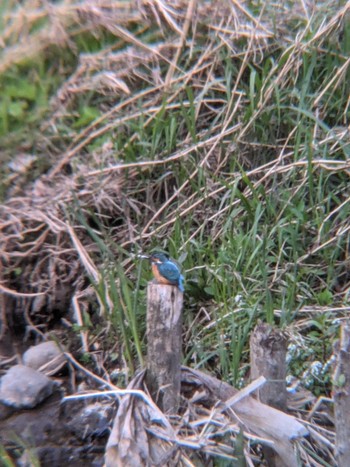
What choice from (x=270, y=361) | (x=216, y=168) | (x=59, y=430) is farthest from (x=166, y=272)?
(x=216, y=168)

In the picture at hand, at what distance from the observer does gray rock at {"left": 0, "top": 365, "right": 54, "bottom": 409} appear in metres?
3.55

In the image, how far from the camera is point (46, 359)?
379 centimetres

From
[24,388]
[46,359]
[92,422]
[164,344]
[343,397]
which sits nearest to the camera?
[343,397]

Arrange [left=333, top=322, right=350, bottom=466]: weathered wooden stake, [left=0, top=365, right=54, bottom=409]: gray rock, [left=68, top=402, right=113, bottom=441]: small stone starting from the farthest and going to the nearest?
1. [left=0, top=365, right=54, bottom=409]: gray rock
2. [left=68, top=402, right=113, bottom=441]: small stone
3. [left=333, top=322, right=350, bottom=466]: weathered wooden stake

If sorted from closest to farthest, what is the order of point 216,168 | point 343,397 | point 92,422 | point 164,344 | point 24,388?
point 343,397
point 164,344
point 92,422
point 24,388
point 216,168

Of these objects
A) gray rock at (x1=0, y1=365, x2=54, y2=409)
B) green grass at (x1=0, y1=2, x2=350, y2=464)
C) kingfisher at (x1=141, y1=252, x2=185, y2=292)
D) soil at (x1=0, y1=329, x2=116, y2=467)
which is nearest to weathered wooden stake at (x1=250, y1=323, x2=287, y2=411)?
kingfisher at (x1=141, y1=252, x2=185, y2=292)

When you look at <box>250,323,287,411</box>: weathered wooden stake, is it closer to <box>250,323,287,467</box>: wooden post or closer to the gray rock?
<box>250,323,287,467</box>: wooden post

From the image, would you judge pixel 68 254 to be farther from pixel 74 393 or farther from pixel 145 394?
pixel 145 394

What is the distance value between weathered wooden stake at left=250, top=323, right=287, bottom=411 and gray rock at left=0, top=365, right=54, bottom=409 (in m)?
1.18

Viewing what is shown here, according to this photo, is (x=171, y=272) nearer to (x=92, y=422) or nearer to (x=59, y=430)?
(x=92, y=422)

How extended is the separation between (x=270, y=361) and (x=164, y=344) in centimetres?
38

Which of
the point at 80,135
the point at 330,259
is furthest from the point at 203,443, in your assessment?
the point at 80,135

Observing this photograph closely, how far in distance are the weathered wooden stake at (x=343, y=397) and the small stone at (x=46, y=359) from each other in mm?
1586

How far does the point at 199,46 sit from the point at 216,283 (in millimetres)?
1672
